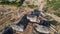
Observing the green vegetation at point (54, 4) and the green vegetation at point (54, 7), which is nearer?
the green vegetation at point (54, 7)

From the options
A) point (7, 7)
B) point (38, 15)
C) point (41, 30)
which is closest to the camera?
point (41, 30)

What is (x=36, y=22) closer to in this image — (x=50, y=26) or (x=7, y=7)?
(x=50, y=26)

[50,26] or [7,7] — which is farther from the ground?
[7,7]

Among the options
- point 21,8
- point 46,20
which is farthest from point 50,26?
point 21,8

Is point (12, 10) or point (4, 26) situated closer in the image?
point (4, 26)

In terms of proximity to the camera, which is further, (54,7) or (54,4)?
(54,4)

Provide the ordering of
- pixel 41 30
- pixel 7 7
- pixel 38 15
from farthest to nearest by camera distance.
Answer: pixel 7 7 < pixel 38 15 < pixel 41 30

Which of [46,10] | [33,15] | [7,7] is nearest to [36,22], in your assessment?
[33,15]

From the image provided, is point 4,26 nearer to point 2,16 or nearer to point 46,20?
point 2,16

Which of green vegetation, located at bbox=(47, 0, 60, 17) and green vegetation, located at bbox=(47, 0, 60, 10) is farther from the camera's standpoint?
green vegetation, located at bbox=(47, 0, 60, 10)
